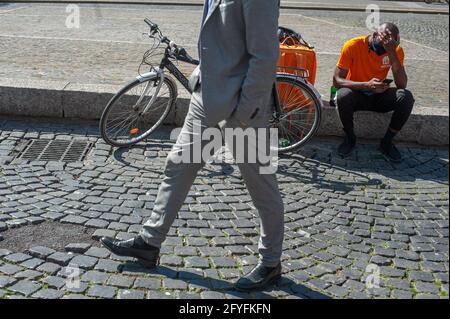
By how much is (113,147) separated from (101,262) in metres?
2.25

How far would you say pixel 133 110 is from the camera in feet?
19.5

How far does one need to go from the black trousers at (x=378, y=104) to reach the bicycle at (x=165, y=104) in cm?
25

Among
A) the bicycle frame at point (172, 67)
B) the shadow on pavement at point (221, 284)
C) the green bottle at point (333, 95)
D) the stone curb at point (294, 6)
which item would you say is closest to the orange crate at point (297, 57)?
the green bottle at point (333, 95)

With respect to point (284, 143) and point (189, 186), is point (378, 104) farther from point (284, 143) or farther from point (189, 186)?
point (189, 186)

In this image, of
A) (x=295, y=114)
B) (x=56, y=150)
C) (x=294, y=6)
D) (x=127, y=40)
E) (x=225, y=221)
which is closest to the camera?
(x=225, y=221)

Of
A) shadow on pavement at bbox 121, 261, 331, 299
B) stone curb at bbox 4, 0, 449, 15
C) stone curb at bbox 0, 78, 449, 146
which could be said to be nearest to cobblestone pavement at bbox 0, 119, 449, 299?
shadow on pavement at bbox 121, 261, 331, 299

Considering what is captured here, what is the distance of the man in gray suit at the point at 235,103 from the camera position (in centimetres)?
303

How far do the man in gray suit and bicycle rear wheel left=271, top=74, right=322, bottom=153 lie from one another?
246cm

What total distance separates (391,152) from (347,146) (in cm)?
43

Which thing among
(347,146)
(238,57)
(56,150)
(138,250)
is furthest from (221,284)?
(347,146)

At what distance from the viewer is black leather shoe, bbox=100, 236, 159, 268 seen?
12.1ft

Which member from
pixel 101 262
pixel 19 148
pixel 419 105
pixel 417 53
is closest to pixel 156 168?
pixel 19 148

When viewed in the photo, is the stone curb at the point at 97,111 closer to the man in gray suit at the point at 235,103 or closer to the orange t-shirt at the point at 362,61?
the orange t-shirt at the point at 362,61

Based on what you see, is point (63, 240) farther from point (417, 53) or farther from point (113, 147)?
point (417, 53)
